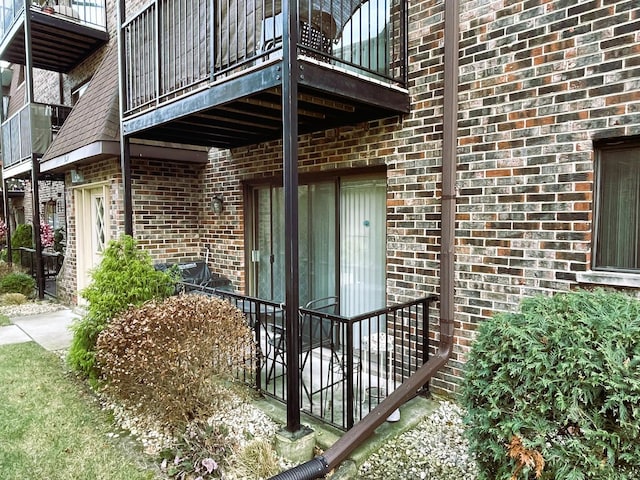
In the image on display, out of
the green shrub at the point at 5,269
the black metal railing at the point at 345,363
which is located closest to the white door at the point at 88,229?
the green shrub at the point at 5,269

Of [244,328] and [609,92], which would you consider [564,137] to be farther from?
[244,328]

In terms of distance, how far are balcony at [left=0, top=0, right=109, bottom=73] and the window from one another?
8825mm

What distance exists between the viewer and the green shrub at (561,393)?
1.87 meters

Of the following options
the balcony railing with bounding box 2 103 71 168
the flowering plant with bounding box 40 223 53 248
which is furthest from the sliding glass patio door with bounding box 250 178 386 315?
the flowering plant with bounding box 40 223 53 248

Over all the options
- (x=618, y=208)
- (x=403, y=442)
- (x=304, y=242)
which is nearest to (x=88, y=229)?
(x=304, y=242)

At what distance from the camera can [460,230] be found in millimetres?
3770

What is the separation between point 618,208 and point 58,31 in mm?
9613

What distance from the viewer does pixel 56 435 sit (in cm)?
344

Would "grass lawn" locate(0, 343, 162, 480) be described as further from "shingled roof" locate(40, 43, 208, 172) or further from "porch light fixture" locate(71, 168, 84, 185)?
"porch light fixture" locate(71, 168, 84, 185)

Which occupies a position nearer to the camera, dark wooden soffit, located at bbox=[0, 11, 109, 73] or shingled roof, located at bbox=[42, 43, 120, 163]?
shingled roof, located at bbox=[42, 43, 120, 163]

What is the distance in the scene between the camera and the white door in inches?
298

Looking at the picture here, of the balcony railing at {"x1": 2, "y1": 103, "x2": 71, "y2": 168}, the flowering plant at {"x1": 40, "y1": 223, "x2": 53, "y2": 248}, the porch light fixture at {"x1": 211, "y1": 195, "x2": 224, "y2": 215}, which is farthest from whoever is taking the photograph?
the flowering plant at {"x1": 40, "y1": 223, "x2": 53, "y2": 248}

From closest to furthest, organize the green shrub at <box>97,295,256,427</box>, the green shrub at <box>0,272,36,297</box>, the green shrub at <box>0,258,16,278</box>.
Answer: the green shrub at <box>97,295,256,427</box>, the green shrub at <box>0,272,36,297</box>, the green shrub at <box>0,258,16,278</box>

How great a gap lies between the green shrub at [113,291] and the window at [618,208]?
4.10 meters
